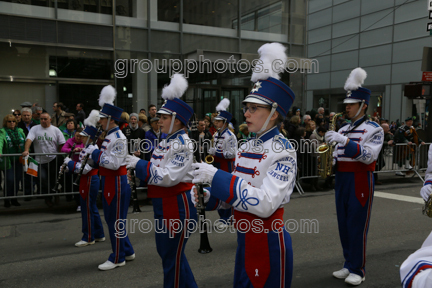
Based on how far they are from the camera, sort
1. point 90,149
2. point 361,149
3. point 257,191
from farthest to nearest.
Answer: point 90,149 → point 361,149 → point 257,191

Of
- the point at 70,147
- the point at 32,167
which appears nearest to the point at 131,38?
the point at 70,147

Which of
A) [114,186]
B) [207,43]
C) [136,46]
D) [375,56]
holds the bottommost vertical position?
[114,186]

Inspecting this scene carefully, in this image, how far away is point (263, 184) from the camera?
2.48 m

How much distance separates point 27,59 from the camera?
13.0 meters

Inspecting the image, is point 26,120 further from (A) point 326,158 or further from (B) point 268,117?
(B) point 268,117

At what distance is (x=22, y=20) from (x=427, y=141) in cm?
1537

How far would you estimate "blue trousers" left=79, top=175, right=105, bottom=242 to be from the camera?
5949 millimetres

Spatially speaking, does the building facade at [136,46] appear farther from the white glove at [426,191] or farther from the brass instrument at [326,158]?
the white glove at [426,191]

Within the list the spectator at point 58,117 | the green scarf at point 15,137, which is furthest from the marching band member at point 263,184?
the spectator at point 58,117

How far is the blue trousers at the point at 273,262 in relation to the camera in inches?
102

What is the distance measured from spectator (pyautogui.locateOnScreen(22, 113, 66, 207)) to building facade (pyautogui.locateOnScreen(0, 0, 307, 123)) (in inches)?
216

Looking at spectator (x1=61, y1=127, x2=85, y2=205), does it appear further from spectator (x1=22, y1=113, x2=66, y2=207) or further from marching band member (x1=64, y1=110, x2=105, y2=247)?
marching band member (x1=64, y1=110, x2=105, y2=247)

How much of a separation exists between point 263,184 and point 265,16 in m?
15.8

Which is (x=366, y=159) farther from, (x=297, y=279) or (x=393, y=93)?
(x=393, y=93)
